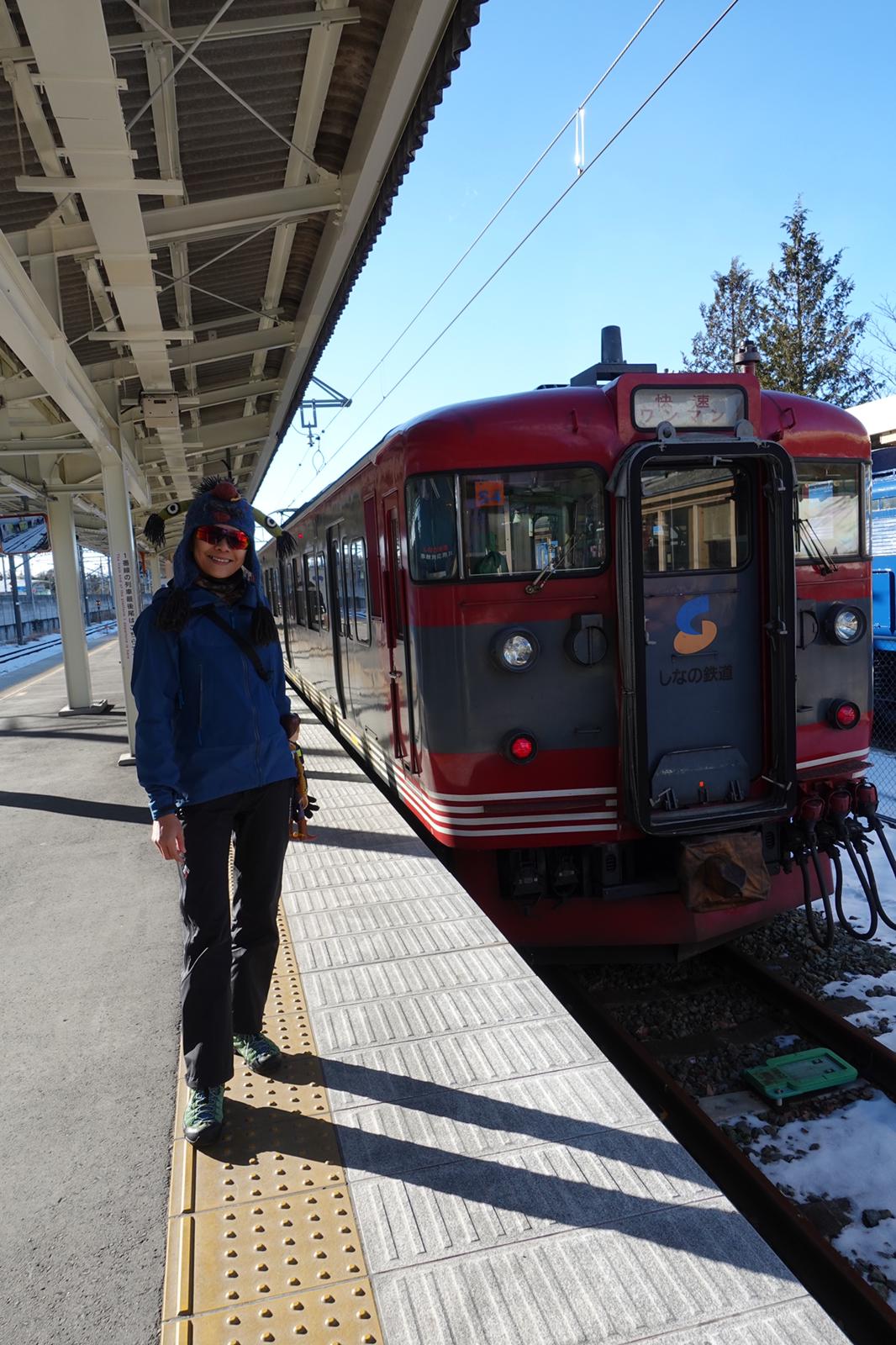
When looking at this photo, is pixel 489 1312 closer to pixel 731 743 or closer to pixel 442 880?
pixel 442 880

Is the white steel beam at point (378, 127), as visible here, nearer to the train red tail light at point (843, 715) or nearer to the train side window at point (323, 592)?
the train side window at point (323, 592)

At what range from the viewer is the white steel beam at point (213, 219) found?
18.4 feet

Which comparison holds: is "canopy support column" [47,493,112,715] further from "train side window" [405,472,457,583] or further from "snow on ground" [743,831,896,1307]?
"snow on ground" [743,831,896,1307]

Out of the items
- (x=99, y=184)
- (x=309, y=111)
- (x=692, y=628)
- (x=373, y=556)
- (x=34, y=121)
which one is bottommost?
(x=692, y=628)

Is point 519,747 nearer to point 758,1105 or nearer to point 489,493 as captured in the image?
point 489,493

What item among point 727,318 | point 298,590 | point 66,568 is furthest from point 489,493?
point 727,318

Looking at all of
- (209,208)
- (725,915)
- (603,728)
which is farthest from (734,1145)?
(209,208)

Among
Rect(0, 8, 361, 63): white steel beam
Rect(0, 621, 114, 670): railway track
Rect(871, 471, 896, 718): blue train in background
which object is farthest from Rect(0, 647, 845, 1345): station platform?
Rect(0, 621, 114, 670): railway track

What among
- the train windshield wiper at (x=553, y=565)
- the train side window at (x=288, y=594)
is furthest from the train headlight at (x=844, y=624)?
the train side window at (x=288, y=594)

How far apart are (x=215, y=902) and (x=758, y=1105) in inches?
107

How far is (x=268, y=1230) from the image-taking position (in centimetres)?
234

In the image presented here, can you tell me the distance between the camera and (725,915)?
4.98 meters

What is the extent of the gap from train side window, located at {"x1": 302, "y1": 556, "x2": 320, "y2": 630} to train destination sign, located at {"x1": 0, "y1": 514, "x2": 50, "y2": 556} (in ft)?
19.6

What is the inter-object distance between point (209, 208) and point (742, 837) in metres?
4.69
